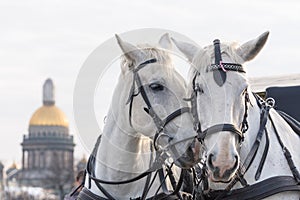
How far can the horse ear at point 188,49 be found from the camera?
632cm

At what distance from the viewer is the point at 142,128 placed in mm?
7020

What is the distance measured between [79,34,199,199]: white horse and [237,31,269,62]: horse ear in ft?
2.43

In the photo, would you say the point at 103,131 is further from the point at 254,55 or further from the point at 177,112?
the point at 254,55

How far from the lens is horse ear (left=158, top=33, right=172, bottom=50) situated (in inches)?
285

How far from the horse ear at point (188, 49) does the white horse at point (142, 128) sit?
0.52 metres

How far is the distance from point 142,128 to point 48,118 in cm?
12184

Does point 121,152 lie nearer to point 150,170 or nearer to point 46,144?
point 150,170

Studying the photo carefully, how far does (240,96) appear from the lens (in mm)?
6074

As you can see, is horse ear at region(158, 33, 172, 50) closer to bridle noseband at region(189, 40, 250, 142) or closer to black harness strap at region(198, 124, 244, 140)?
bridle noseband at region(189, 40, 250, 142)

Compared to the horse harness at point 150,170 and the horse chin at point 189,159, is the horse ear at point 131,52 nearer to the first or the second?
the horse harness at point 150,170

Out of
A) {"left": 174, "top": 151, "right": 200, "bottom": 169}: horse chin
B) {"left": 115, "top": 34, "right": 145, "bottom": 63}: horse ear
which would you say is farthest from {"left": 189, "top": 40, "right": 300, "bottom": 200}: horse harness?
{"left": 115, "top": 34, "right": 145, "bottom": 63}: horse ear

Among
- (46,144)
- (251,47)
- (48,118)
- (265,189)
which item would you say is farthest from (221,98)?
(48,118)

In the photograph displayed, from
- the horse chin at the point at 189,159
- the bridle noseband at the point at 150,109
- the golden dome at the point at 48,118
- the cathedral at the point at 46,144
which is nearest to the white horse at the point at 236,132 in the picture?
the horse chin at the point at 189,159

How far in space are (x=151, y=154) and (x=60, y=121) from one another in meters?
120
